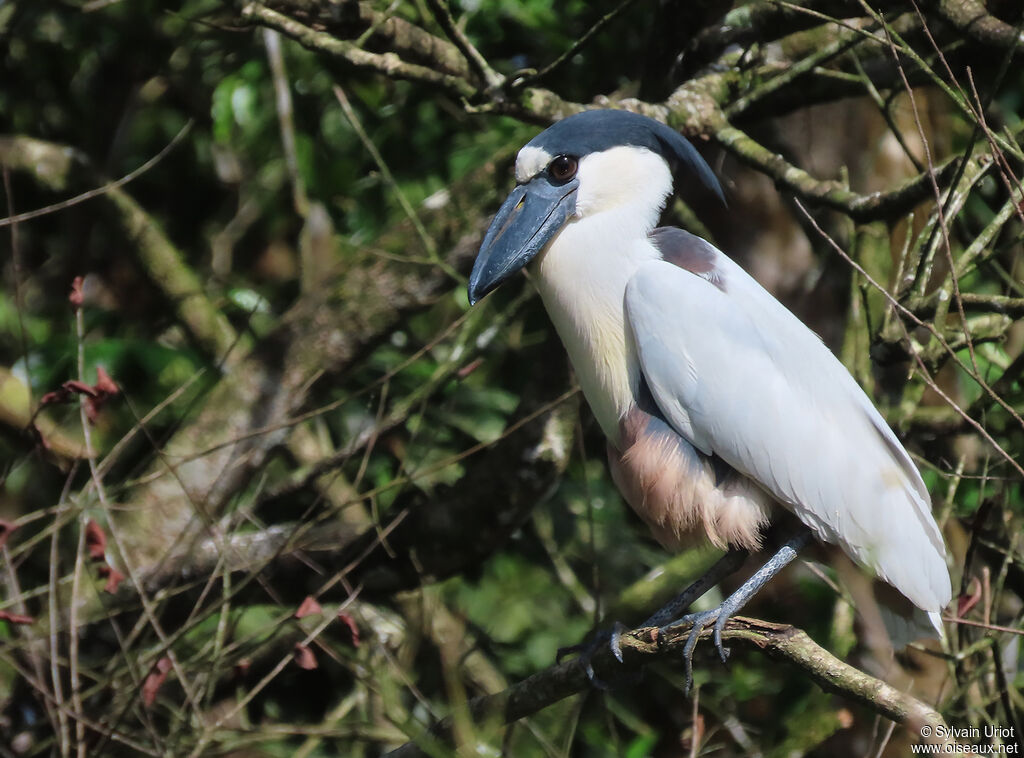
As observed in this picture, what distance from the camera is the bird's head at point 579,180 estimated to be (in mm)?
2689

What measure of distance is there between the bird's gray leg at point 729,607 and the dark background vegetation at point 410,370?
0.31 feet

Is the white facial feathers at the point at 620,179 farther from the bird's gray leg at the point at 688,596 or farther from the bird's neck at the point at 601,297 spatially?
the bird's gray leg at the point at 688,596

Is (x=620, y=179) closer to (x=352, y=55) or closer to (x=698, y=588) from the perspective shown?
(x=352, y=55)

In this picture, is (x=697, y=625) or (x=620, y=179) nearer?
(x=697, y=625)

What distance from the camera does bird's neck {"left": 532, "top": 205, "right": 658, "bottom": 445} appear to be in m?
2.68

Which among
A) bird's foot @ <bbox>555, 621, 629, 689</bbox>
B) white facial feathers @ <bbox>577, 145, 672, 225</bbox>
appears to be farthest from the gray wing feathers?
bird's foot @ <bbox>555, 621, 629, 689</bbox>

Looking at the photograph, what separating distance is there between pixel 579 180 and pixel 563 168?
49 mm

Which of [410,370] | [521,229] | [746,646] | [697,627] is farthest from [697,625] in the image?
[410,370]

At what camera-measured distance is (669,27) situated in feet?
→ 11.2

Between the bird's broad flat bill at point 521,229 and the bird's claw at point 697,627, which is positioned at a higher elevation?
the bird's broad flat bill at point 521,229

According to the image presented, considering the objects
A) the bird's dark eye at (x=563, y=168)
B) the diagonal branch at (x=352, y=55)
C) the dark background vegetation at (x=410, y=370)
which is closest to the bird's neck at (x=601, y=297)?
the bird's dark eye at (x=563, y=168)

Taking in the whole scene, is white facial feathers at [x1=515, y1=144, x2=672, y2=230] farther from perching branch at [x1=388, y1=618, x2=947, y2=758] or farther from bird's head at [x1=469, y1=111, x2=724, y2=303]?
perching branch at [x1=388, y1=618, x2=947, y2=758]

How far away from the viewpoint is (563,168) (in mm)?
2730

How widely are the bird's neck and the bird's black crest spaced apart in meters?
0.15
